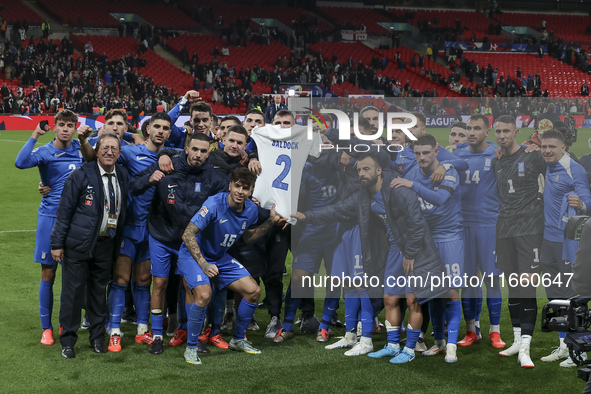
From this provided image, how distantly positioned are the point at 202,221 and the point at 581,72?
45.9 meters

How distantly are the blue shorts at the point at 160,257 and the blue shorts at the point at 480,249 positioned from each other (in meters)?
2.82

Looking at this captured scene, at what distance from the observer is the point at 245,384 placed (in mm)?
6258

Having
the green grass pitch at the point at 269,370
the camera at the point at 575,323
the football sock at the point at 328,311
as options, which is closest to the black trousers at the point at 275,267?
the green grass pitch at the point at 269,370

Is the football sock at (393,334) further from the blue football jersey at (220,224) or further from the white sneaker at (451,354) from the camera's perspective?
the blue football jersey at (220,224)

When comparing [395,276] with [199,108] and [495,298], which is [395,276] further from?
[199,108]

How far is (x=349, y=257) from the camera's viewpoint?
24.1ft

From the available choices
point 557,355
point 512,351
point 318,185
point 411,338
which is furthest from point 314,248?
point 557,355

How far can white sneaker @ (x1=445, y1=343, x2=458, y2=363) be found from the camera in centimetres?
692

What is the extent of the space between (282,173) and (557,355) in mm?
3188

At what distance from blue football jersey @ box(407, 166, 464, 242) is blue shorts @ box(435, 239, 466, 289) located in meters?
0.05

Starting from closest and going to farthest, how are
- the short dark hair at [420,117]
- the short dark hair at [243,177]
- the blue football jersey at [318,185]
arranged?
the short dark hair at [243,177]
the short dark hair at [420,117]
the blue football jersey at [318,185]

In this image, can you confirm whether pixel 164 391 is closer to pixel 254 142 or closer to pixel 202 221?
pixel 202 221

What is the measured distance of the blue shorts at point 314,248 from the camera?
24.8ft

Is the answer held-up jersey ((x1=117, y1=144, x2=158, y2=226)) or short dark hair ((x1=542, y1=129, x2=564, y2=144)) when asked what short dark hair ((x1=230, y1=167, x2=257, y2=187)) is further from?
short dark hair ((x1=542, y1=129, x2=564, y2=144))
